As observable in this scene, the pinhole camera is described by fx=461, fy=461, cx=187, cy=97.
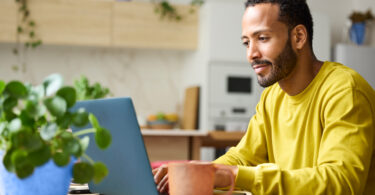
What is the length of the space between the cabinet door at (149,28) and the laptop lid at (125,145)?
3729 mm

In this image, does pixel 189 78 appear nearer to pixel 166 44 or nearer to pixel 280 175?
pixel 166 44

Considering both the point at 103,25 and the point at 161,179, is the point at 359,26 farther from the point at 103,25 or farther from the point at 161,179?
the point at 161,179

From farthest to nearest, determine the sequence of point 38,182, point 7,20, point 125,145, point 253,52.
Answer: point 7,20 < point 253,52 < point 125,145 < point 38,182

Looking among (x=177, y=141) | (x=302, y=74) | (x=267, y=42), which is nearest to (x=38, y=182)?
(x=267, y=42)

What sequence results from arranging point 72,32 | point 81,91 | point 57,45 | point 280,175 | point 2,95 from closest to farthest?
1. point 2,95
2. point 280,175
3. point 81,91
4. point 72,32
5. point 57,45

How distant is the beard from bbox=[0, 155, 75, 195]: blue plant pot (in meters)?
0.70

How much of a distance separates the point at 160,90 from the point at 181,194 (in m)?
4.30

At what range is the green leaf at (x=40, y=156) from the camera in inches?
23.5

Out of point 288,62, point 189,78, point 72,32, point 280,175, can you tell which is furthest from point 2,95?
point 189,78

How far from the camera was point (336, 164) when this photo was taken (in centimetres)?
103

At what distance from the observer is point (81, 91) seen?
2.51 m

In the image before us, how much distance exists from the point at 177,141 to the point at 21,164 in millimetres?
2877

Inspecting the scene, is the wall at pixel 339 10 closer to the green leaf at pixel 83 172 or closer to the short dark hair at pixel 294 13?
the short dark hair at pixel 294 13

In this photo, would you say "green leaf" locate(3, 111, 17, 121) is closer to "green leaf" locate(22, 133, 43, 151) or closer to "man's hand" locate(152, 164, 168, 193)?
"green leaf" locate(22, 133, 43, 151)
